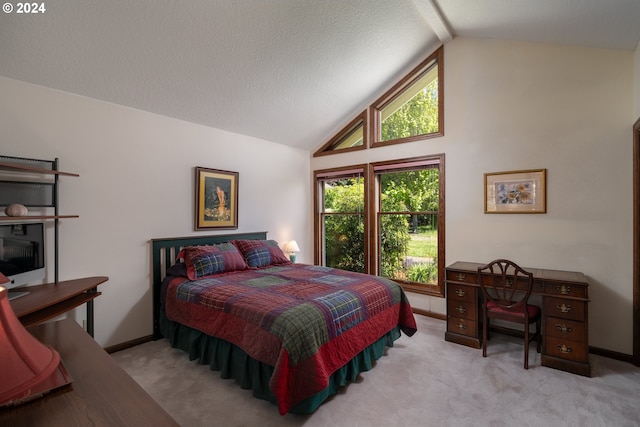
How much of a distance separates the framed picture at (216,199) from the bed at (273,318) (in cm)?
28

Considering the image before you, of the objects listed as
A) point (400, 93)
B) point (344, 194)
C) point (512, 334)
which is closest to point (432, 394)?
point (512, 334)

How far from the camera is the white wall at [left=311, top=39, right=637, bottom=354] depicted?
2.87 meters

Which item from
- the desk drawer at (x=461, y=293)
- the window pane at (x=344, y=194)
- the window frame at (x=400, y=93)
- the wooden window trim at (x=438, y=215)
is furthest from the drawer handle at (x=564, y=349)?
the window pane at (x=344, y=194)

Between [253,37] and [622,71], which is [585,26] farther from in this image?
[253,37]

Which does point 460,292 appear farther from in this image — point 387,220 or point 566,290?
point 387,220

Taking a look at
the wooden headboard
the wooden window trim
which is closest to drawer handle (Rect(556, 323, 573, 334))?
the wooden window trim

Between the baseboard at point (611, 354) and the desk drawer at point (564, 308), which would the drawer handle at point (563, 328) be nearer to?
the desk drawer at point (564, 308)

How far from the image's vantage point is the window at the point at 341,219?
189 inches

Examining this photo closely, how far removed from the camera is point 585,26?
2615mm

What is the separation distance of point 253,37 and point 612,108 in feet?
11.5

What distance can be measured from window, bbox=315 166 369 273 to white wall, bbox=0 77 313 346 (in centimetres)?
180

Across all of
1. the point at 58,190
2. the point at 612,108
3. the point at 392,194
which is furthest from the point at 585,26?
the point at 58,190

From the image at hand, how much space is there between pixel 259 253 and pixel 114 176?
1764mm

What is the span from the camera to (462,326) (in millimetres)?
3176
